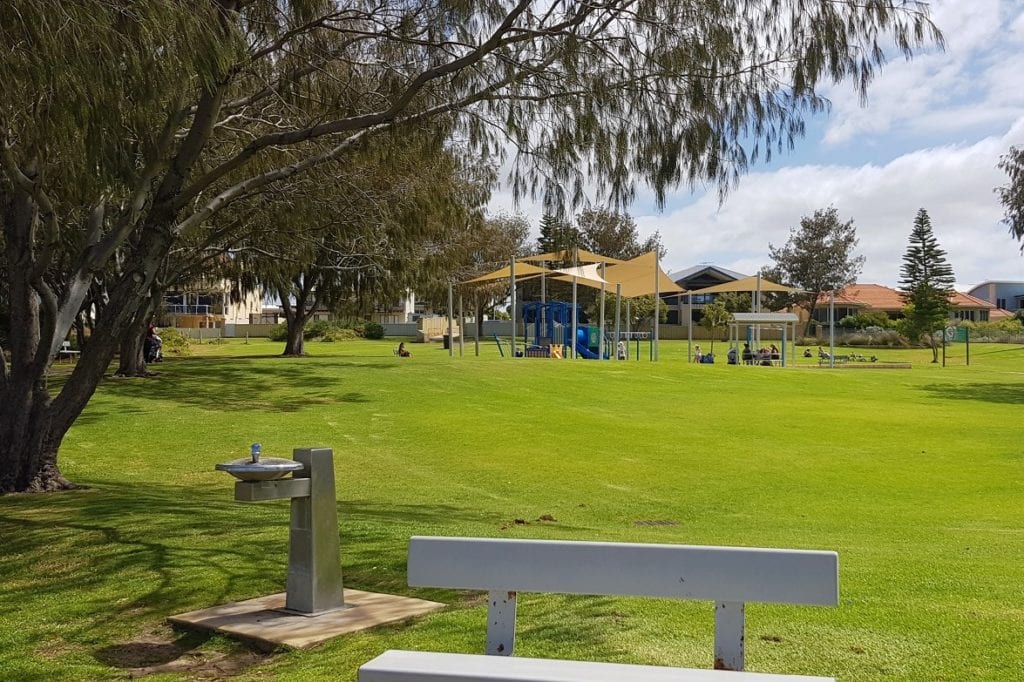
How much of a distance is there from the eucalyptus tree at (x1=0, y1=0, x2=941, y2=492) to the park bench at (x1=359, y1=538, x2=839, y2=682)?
3.79 meters

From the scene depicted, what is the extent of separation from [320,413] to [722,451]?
26.0 ft

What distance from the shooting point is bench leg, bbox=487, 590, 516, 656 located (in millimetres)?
4020

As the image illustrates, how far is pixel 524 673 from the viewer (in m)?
3.33

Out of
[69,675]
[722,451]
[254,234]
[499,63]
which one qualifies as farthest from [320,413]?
[69,675]

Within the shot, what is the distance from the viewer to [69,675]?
501cm

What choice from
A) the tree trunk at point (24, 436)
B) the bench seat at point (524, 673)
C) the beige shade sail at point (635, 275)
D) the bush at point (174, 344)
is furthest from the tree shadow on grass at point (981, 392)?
the bush at point (174, 344)

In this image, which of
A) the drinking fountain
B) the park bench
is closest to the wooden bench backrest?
the park bench

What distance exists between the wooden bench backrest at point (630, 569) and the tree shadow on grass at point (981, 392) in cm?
2425

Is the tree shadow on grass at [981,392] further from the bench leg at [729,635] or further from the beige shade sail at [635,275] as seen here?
the bench leg at [729,635]

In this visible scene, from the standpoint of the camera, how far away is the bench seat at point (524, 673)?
3270 mm


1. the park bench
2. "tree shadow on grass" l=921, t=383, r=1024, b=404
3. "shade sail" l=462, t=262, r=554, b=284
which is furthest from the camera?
"shade sail" l=462, t=262, r=554, b=284

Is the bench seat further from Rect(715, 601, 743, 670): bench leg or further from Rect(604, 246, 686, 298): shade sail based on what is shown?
Rect(604, 246, 686, 298): shade sail

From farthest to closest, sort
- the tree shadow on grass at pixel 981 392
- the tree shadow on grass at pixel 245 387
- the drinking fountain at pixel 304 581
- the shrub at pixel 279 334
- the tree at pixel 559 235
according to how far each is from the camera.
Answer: the shrub at pixel 279 334 < the tree shadow on grass at pixel 981 392 < the tree shadow on grass at pixel 245 387 < the tree at pixel 559 235 < the drinking fountain at pixel 304 581

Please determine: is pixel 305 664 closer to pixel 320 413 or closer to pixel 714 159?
pixel 714 159
